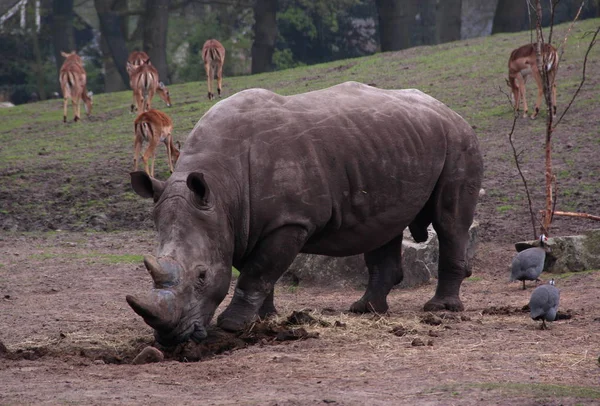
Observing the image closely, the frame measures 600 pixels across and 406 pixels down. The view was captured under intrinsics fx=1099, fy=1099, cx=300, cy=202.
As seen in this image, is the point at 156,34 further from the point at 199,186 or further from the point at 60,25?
the point at 199,186

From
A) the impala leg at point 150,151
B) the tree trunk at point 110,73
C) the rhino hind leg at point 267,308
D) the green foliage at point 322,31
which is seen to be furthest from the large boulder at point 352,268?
the tree trunk at point 110,73

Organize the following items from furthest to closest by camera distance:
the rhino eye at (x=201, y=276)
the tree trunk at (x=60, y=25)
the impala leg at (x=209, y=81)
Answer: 1. the tree trunk at (x=60, y=25)
2. the impala leg at (x=209, y=81)
3. the rhino eye at (x=201, y=276)

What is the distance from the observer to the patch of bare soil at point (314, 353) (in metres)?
5.52

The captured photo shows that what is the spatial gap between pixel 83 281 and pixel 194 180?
4034mm

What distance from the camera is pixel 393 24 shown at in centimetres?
3325

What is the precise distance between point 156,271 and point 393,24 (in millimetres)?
27648

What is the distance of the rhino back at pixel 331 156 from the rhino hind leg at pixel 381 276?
0.55 meters

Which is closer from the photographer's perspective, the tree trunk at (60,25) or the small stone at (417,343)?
the small stone at (417,343)

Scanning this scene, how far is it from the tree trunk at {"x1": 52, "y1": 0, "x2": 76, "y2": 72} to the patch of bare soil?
26953 millimetres

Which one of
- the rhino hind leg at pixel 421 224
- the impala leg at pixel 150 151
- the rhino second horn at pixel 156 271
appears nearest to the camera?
the rhino second horn at pixel 156 271

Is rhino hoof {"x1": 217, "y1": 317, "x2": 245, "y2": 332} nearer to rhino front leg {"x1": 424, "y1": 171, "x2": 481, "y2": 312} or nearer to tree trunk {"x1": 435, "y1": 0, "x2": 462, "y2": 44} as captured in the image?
rhino front leg {"x1": 424, "y1": 171, "x2": 481, "y2": 312}

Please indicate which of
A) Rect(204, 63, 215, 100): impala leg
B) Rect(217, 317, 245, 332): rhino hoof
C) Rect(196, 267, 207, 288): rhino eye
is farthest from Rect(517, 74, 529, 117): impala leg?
Rect(196, 267, 207, 288): rhino eye

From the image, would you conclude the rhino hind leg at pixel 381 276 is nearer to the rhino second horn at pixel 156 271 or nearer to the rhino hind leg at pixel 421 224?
the rhino hind leg at pixel 421 224

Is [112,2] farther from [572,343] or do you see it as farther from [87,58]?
[572,343]
